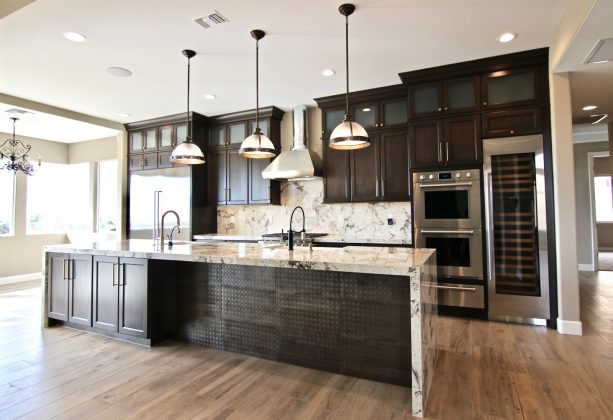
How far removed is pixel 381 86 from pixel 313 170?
1405mm

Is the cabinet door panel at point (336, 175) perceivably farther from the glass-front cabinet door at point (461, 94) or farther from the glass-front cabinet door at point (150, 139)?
the glass-front cabinet door at point (150, 139)

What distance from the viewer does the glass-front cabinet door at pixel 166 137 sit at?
5.73m

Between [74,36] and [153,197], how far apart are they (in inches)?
120

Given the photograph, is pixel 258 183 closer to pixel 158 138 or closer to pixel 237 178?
pixel 237 178

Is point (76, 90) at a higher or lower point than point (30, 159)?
higher

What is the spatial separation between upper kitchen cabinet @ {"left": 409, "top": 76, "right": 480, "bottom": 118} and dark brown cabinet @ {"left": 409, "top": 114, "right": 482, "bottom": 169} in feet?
0.35

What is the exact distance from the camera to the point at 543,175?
3.47 metres

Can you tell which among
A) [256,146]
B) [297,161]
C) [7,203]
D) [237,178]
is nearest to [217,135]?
[237,178]

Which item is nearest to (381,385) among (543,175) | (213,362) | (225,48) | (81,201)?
(213,362)

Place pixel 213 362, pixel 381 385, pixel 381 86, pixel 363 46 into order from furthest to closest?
pixel 381 86, pixel 363 46, pixel 213 362, pixel 381 385

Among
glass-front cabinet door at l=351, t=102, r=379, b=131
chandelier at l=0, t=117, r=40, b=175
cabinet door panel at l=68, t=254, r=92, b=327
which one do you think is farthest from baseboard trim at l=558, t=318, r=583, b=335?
chandelier at l=0, t=117, r=40, b=175

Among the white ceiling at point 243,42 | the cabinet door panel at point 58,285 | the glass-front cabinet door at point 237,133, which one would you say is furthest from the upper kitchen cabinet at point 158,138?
the cabinet door panel at point 58,285

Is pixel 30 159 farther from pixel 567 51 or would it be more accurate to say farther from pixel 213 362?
pixel 567 51

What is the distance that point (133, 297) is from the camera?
9.88 feet
